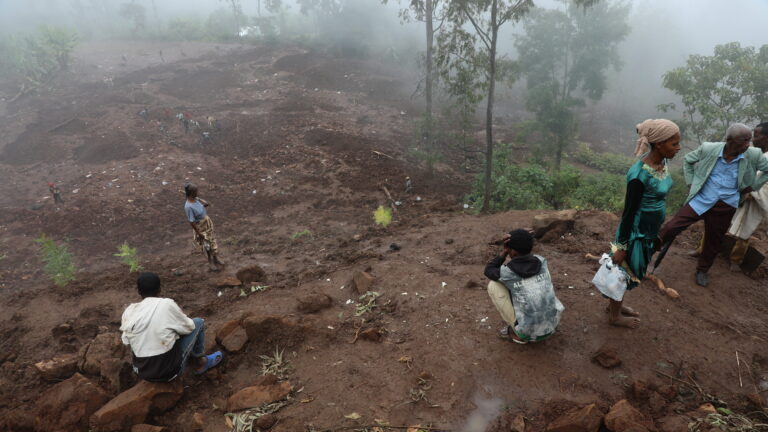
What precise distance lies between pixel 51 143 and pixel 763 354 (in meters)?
17.8

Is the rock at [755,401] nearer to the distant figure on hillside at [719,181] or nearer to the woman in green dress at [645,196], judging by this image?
the woman in green dress at [645,196]

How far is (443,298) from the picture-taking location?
4.26m

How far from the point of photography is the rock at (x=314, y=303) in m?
4.44

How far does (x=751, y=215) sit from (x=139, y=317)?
5.82 metres

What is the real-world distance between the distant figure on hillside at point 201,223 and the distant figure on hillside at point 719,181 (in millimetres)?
5872

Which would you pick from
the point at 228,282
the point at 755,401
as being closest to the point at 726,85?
the point at 755,401

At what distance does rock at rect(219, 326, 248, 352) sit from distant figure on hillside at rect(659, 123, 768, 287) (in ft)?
13.7

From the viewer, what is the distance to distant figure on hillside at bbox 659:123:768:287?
3.52 metres

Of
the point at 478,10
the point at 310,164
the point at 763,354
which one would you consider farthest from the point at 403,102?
the point at 763,354

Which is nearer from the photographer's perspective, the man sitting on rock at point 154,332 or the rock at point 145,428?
the rock at point 145,428

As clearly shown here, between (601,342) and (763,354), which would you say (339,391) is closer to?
(601,342)

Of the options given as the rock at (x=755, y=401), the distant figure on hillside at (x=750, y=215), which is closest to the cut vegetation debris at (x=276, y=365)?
the rock at (x=755, y=401)

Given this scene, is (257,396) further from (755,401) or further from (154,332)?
(755,401)

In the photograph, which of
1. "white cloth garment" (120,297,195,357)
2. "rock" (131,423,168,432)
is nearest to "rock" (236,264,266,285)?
"white cloth garment" (120,297,195,357)
